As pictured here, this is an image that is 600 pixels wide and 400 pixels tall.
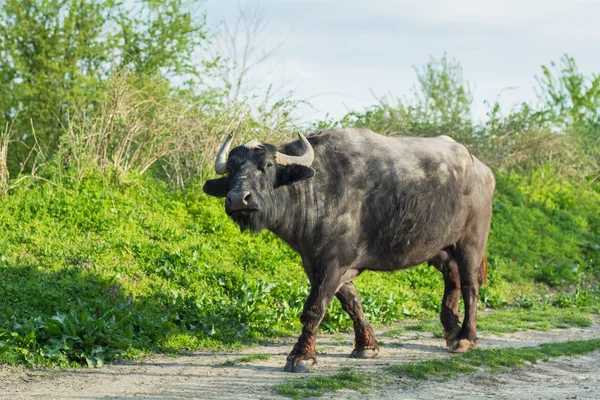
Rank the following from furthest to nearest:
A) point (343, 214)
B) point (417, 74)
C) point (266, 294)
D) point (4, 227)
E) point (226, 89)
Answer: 1. point (417, 74)
2. point (226, 89)
3. point (4, 227)
4. point (266, 294)
5. point (343, 214)

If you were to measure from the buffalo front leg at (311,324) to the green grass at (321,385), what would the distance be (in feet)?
1.50

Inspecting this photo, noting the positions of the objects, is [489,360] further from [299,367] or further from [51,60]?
[51,60]

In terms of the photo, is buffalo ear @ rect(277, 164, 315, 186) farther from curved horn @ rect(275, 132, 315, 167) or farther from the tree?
the tree

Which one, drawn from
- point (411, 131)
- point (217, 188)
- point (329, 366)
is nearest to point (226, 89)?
point (411, 131)

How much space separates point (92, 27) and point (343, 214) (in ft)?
42.6

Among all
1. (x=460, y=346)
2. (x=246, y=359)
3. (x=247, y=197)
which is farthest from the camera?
(x=460, y=346)

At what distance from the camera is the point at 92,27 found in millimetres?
19000

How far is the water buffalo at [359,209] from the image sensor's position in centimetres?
756

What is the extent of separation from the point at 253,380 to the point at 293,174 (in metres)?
1.96

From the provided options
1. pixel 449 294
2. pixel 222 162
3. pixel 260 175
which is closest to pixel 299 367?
pixel 260 175

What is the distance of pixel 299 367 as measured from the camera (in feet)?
24.1

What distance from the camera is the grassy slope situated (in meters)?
8.03

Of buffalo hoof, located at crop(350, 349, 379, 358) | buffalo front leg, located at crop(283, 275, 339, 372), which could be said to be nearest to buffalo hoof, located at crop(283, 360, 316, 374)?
buffalo front leg, located at crop(283, 275, 339, 372)

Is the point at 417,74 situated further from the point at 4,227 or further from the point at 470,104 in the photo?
the point at 4,227
